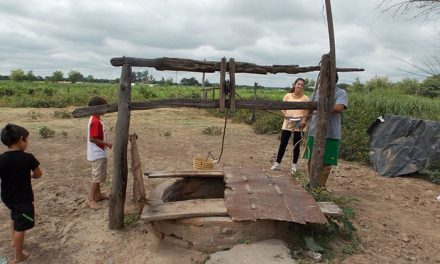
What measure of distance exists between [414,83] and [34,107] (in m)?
21.3

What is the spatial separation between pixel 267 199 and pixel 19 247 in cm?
250

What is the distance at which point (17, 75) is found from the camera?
6906 cm

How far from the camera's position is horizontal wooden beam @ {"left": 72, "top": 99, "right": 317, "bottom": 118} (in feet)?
13.2

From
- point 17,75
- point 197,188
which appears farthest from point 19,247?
Result: point 17,75

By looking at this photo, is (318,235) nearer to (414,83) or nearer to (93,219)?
(93,219)

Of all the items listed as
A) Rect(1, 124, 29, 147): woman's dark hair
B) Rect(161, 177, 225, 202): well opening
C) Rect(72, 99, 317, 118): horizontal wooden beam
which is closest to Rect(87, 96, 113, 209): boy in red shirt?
Rect(72, 99, 317, 118): horizontal wooden beam

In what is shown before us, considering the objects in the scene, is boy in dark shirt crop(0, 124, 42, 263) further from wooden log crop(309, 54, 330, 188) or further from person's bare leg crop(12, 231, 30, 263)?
wooden log crop(309, 54, 330, 188)

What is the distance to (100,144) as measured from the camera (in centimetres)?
468

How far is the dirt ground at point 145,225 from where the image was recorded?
152 inches

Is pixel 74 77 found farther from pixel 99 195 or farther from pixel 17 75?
pixel 99 195

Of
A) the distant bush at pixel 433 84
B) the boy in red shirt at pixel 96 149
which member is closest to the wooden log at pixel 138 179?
the boy in red shirt at pixel 96 149

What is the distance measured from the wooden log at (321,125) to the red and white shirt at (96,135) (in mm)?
2725

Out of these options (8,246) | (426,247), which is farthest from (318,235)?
(8,246)

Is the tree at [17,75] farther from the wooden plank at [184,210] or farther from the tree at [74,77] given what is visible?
the wooden plank at [184,210]
